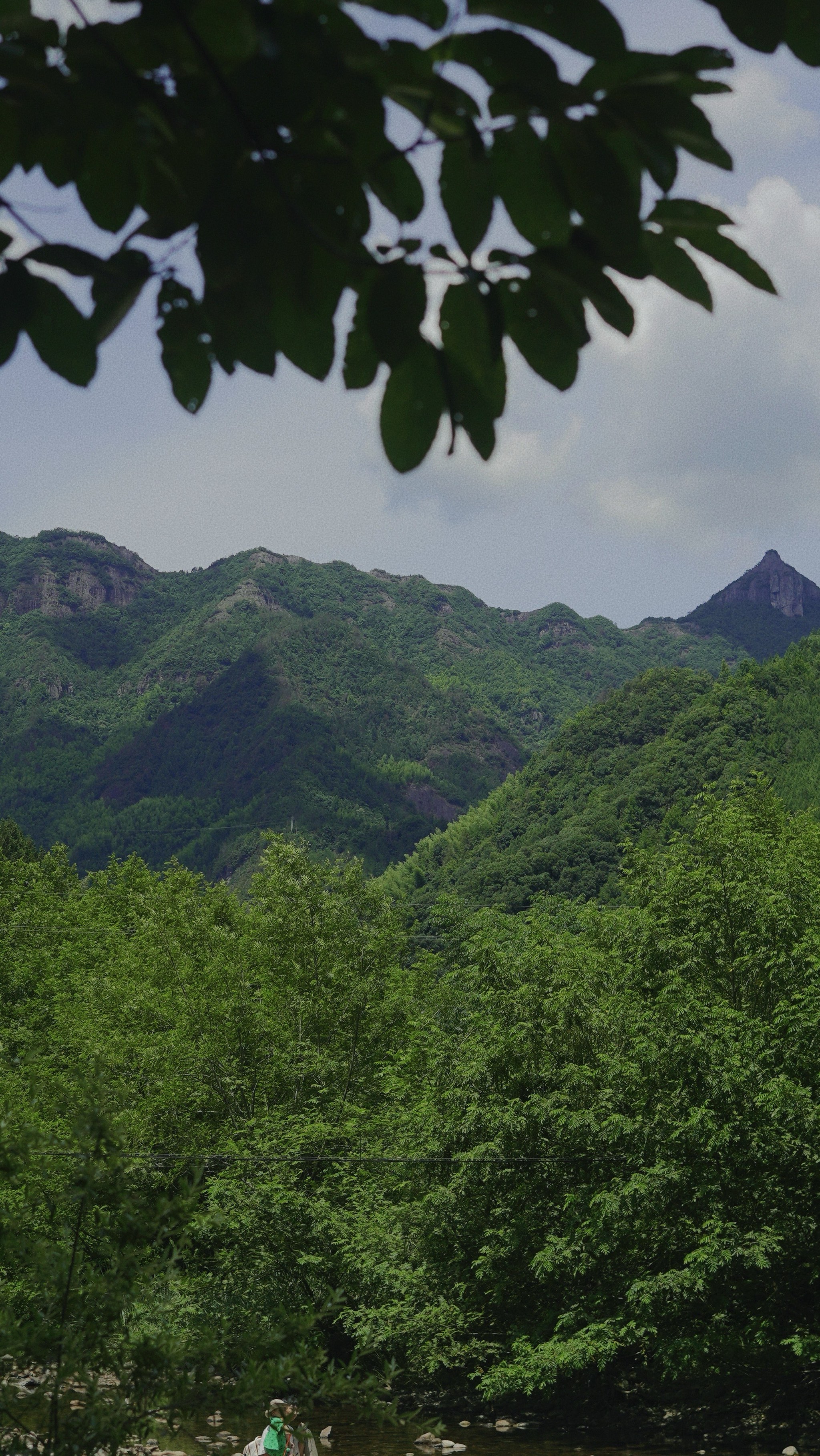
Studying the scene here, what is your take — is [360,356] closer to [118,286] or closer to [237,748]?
[118,286]

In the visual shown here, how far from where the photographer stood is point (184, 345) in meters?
1.31

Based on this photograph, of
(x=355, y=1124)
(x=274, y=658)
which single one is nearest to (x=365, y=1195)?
(x=355, y=1124)

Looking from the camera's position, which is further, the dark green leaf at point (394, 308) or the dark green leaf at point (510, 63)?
the dark green leaf at point (394, 308)

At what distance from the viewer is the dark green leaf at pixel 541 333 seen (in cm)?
118

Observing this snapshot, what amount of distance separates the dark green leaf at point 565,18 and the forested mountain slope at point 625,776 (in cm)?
5586

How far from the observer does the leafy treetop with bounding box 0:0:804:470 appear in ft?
3.46

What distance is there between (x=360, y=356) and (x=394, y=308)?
8 cm

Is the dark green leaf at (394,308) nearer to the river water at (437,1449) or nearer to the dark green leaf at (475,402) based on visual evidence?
the dark green leaf at (475,402)

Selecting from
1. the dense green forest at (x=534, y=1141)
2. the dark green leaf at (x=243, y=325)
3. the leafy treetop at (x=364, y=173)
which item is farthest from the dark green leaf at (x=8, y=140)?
the dense green forest at (x=534, y=1141)

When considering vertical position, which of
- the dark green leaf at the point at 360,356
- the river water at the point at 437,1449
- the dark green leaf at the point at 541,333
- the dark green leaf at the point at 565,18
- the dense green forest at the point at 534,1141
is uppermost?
the dark green leaf at the point at 565,18

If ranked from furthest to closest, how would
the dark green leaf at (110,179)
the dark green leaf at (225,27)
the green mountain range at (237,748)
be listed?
the green mountain range at (237,748), the dark green leaf at (110,179), the dark green leaf at (225,27)

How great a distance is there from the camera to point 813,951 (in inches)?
619

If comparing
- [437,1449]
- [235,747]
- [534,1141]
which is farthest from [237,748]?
[534,1141]

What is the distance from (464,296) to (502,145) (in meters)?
0.14
